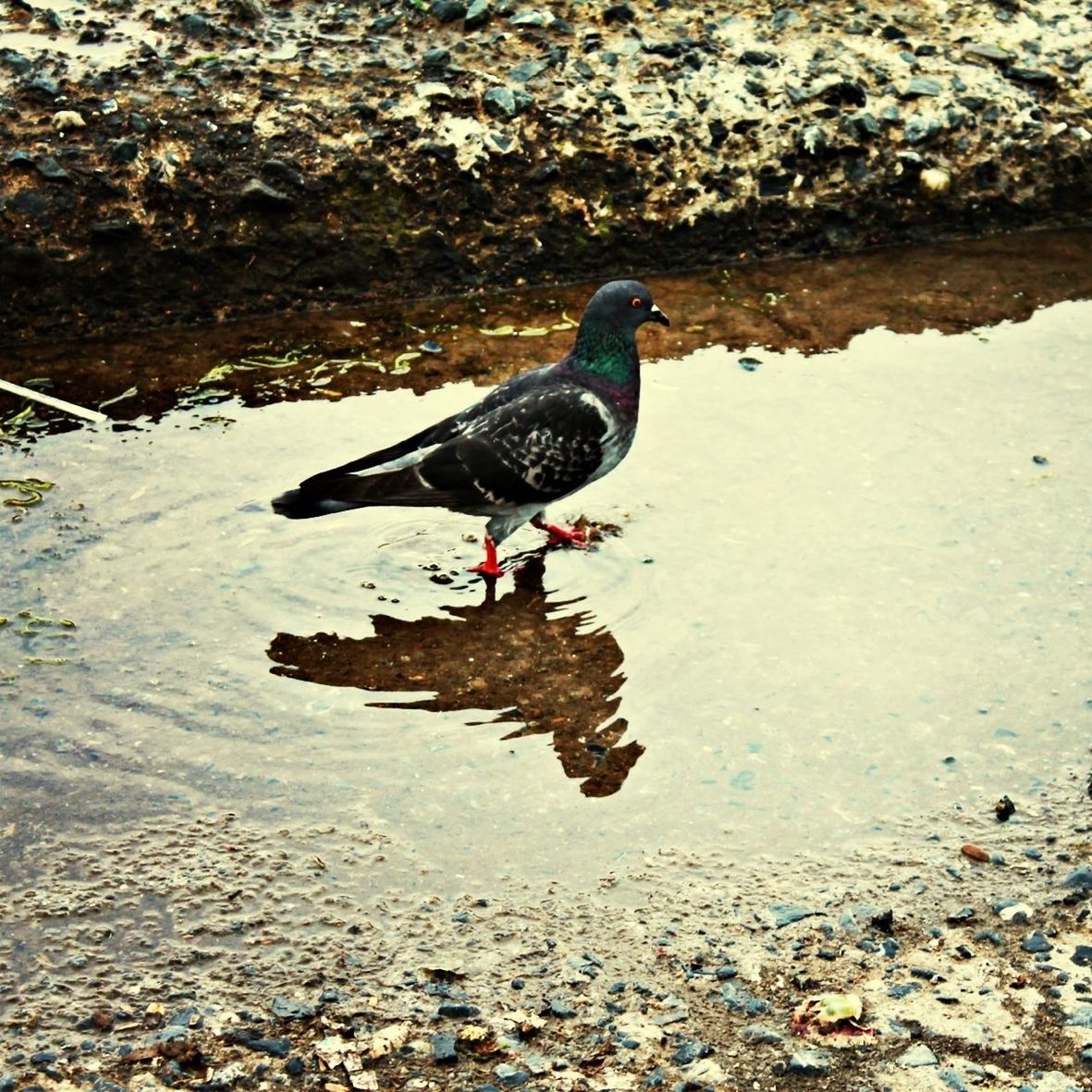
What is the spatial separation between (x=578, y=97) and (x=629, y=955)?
561 cm

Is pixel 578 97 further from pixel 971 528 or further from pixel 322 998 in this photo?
pixel 322 998

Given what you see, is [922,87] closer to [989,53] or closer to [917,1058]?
[989,53]

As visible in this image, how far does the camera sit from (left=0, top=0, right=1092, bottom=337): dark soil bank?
27.1 ft

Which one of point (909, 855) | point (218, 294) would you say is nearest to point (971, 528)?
point (909, 855)

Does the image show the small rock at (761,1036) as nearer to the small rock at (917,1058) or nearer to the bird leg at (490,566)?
the small rock at (917,1058)

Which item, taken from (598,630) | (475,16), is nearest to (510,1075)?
(598,630)

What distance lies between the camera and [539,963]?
4.62 m

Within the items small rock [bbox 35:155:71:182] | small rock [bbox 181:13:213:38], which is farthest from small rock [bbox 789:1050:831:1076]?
small rock [bbox 181:13:213:38]

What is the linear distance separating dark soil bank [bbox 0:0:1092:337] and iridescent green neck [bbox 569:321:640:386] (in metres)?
2.13

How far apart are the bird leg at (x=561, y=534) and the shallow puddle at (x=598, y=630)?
70 millimetres

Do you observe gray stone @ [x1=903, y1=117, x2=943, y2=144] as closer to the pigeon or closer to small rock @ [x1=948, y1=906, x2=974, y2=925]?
the pigeon

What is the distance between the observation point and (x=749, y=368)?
795cm

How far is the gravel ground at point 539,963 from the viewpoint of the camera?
424 centimetres

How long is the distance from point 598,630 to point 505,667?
408mm
